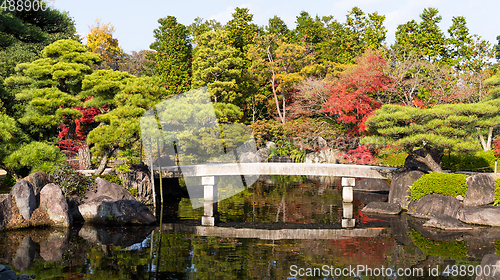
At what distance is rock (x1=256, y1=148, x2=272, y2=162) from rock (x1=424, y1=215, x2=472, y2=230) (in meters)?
15.2

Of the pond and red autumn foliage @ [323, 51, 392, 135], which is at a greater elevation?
red autumn foliage @ [323, 51, 392, 135]

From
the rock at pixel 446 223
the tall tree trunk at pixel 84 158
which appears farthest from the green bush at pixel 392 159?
the tall tree trunk at pixel 84 158

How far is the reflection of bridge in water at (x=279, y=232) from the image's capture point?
12.6 meters

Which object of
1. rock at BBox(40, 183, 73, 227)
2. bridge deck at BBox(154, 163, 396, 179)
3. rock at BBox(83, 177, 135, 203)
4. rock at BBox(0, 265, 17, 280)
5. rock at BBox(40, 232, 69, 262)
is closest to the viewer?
rock at BBox(0, 265, 17, 280)

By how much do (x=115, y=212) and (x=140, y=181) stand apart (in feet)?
10.4

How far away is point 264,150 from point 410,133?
14.4m

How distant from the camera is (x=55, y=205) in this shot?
13531mm

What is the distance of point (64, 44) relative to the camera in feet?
59.2

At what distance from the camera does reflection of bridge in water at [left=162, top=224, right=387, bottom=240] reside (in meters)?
12.6

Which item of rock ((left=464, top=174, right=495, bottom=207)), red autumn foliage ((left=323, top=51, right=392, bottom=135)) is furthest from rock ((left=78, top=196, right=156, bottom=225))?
red autumn foliage ((left=323, top=51, right=392, bottom=135))

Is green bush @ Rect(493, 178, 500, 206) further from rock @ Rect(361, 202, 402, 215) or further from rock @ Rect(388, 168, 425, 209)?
rock @ Rect(361, 202, 402, 215)

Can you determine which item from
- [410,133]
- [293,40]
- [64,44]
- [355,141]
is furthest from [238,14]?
[410,133]

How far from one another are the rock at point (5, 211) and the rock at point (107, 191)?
2663 mm

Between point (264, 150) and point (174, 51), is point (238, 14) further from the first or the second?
point (264, 150)
